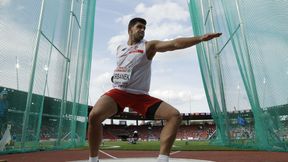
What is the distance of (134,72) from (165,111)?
1.65ft

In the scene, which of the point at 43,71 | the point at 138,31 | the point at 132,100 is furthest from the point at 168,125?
the point at 43,71

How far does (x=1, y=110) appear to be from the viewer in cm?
587

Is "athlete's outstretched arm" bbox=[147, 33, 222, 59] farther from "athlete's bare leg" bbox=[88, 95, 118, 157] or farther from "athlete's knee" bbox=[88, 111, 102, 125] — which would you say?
"athlete's knee" bbox=[88, 111, 102, 125]

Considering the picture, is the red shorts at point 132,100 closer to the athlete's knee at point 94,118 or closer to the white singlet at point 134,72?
the white singlet at point 134,72

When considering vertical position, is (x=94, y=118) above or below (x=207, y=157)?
above

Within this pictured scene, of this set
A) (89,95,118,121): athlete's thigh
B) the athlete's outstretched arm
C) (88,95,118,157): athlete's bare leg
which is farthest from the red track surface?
the athlete's outstretched arm

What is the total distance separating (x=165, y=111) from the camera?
264 cm

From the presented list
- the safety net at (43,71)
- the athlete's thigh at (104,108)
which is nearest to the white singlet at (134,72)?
the athlete's thigh at (104,108)

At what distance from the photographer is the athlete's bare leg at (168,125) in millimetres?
2548

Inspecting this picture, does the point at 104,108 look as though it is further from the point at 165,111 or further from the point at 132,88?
the point at 165,111

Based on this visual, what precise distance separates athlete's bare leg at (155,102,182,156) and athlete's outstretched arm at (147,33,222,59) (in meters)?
0.53

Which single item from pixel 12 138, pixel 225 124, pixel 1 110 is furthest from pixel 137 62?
pixel 225 124

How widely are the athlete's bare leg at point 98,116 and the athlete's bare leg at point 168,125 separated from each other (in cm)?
45

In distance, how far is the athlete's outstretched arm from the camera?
97.7 inches
